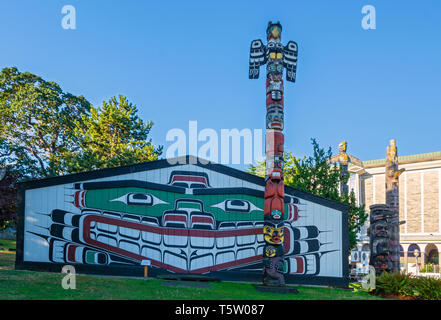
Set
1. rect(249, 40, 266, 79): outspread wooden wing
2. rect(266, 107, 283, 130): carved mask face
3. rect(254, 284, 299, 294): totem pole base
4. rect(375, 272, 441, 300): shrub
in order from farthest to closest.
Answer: rect(249, 40, 266, 79): outspread wooden wing, rect(266, 107, 283, 130): carved mask face, rect(375, 272, 441, 300): shrub, rect(254, 284, 299, 294): totem pole base

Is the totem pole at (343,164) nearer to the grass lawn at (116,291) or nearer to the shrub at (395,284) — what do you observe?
the shrub at (395,284)

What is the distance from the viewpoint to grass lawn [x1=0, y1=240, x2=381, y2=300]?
11447 mm

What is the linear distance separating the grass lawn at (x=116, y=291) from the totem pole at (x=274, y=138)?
1492 mm

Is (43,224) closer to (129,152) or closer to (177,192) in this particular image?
(177,192)

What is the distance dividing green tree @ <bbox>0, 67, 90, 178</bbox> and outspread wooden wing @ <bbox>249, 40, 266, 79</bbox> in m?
27.0

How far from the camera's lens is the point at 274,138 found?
17109mm

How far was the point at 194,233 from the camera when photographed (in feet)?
→ 59.6

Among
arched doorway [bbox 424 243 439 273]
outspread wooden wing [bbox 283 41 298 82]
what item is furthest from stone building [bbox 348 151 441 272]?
outspread wooden wing [bbox 283 41 298 82]

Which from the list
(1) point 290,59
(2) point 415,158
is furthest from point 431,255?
(1) point 290,59

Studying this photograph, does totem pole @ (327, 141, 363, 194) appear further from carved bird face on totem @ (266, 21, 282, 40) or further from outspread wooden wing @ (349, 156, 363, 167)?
outspread wooden wing @ (349, 156, 363, 167)

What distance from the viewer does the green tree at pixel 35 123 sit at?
130 ft

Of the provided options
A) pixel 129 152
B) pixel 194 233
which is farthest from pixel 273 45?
pixel 129 152
